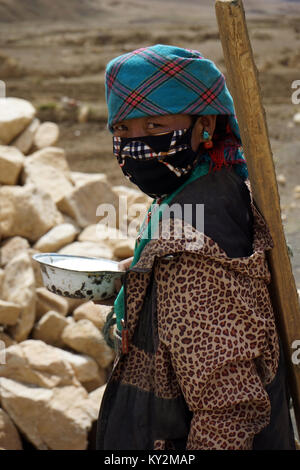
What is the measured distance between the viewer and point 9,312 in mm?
3783

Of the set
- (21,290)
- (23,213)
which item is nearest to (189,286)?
(21,290)

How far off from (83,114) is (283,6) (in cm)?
6076

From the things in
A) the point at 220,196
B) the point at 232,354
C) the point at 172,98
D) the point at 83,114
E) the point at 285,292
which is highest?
the point at 83,114

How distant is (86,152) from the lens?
32.7 feet

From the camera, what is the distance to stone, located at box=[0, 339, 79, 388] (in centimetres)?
356

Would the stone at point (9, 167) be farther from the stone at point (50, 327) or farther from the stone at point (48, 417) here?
the stone at point (48, 417)

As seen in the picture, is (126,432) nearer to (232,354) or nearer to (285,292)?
(232,354)

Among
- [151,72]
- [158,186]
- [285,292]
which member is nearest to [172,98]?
[151,72]

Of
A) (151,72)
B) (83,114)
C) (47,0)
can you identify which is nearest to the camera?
(151,72)

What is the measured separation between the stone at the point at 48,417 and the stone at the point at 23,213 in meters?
1.43

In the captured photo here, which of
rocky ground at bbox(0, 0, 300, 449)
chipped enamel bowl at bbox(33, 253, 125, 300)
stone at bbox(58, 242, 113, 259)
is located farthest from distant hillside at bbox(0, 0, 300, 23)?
chipped enamel bowl at bbox(33, 253, 125, 300)

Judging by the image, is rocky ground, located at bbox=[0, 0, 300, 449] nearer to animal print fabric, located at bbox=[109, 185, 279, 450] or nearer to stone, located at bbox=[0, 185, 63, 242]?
stone, located at bbox=[0, 185, 63, 242]

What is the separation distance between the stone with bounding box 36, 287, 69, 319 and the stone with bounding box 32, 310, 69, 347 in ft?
0.41

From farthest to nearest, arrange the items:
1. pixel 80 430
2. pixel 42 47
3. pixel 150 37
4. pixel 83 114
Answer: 1. pixel 150 37
2. pixel 42 47
3. pixel 83 114
4. pixel 80 430
